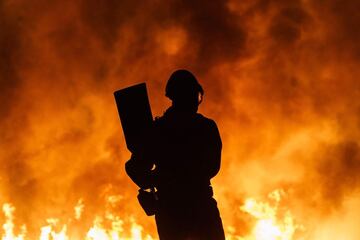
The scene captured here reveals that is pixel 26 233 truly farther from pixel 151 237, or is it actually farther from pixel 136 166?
pixel 136 166

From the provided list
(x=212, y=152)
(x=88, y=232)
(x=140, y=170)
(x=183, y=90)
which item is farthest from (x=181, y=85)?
(x=88, y=232)

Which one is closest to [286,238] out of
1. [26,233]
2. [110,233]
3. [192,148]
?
[110,233]

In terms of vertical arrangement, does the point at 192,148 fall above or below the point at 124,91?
below

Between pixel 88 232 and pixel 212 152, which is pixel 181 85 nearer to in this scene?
pixel 212 152

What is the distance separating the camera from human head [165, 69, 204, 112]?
12.1ft

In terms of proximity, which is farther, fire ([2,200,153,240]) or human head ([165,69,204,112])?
fire ([2,200,153,240])

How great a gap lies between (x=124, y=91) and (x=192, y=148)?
2.21ft

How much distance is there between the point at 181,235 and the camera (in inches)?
131

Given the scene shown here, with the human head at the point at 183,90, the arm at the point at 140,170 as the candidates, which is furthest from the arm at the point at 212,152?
Answer: the arm at the point at 140,170

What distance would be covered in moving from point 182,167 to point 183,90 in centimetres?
61

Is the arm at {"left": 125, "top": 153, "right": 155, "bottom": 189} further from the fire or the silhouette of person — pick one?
the fire

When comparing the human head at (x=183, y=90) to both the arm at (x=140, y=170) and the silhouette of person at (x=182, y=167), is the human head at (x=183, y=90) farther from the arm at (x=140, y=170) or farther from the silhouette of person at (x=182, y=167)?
the arm at (x=140, y=170)

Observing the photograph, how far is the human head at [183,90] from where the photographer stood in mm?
3684

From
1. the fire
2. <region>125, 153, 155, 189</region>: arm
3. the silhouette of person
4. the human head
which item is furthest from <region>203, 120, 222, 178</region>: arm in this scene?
the fire
